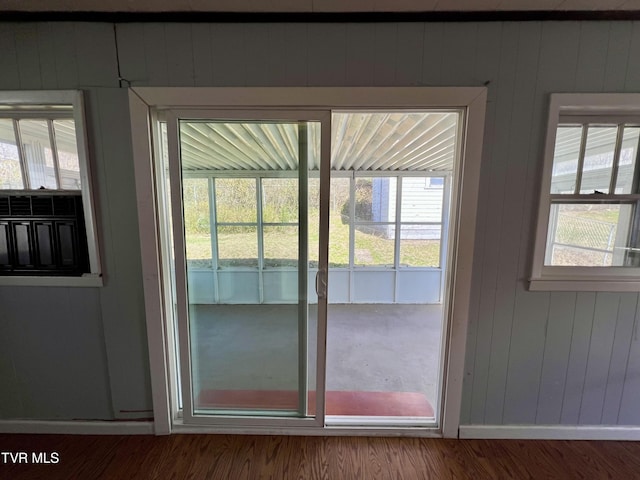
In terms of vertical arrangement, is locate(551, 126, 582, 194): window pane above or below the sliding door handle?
above

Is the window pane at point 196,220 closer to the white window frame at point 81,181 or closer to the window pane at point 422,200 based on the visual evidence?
the white window frame at point 81,181

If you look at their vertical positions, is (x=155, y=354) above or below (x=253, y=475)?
above

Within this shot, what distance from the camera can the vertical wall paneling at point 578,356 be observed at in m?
1.48

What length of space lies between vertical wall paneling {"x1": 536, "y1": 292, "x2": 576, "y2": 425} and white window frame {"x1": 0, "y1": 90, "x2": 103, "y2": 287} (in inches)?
107

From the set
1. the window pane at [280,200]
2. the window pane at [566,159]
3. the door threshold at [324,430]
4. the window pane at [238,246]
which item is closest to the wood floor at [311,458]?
the door threshold at [324,430]

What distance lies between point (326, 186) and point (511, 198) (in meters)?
1.05

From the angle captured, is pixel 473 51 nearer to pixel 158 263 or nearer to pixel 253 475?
pixel 158 263

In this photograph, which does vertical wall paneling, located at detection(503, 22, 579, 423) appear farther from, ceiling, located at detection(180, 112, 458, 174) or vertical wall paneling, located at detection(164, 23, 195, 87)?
vertical wall paneling, located at detection(164, 23, 195, 87)

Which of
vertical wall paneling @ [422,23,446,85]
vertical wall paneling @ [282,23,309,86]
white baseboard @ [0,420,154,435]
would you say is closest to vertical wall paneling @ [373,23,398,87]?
vertical wall paneling @ [422,23,446,85]

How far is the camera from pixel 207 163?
151 cm

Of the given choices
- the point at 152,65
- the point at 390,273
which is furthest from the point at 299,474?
the point at 390,273

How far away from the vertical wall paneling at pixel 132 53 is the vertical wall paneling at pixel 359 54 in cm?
108

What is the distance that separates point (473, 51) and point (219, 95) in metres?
1.36

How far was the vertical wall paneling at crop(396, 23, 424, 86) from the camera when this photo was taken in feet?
4.21
